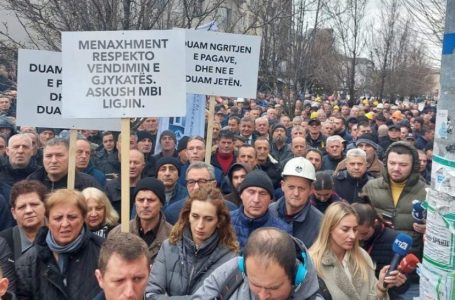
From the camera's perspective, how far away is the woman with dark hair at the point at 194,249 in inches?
148

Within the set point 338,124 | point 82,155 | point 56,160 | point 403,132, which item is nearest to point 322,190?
point 56,160

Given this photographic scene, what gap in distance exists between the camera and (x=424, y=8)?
50.9 ft

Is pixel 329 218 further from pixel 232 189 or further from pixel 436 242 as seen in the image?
pixel 232 189

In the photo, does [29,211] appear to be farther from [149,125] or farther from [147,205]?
[149,125]

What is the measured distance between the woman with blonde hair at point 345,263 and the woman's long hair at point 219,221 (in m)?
0.60

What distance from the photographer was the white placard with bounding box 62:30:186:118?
15.8ft

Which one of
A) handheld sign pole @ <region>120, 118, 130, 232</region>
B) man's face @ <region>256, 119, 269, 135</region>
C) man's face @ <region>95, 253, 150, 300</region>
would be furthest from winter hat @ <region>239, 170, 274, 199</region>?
man's face @ <region>256, 119, 269, 135</region>

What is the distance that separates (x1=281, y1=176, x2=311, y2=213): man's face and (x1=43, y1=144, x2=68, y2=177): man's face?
251cm

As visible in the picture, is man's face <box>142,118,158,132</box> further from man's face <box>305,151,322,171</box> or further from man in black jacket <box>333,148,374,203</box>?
man in black jacket <box>333,148,374,203</box>

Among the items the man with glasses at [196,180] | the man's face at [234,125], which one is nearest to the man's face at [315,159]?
the man with glasses at [196,180]

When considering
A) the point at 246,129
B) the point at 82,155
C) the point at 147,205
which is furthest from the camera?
the point at 246,129

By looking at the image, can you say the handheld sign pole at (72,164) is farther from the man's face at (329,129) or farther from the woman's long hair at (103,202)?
the man's face at (329,129)

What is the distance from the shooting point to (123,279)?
2.91m

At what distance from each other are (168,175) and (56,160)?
1.20 m
